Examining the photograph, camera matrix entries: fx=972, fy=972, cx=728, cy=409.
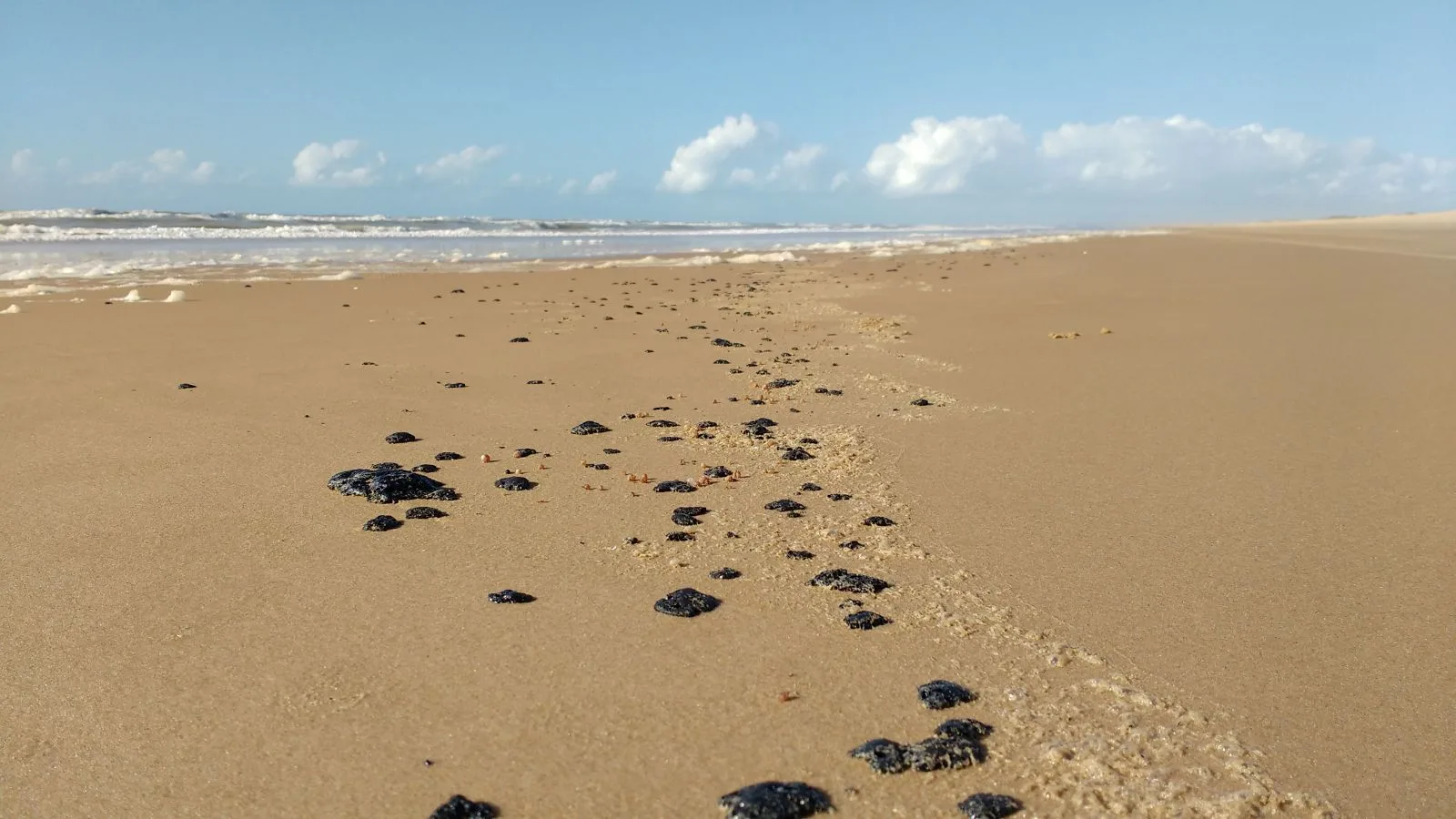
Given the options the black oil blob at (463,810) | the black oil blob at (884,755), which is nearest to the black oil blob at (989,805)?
the black oil blob at (884,755)

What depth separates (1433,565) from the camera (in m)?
3.97

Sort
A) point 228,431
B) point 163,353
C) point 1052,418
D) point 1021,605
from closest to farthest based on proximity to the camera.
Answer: point 1021,605 → point 228,431 → point 1052,418 → point 163,353

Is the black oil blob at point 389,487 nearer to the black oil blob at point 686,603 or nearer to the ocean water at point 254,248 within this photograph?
the black oil blob at point 686,603

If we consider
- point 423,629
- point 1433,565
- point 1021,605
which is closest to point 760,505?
point 1021,605

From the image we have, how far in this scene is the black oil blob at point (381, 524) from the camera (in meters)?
4.33

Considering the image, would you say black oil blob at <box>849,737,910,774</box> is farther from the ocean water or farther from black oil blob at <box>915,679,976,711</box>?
the ocean water

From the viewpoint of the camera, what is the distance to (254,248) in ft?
88.4

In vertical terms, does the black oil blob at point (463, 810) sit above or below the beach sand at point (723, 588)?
below

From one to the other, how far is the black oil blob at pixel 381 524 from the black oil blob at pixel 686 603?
147 cm

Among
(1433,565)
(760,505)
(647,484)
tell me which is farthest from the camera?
(647,484)

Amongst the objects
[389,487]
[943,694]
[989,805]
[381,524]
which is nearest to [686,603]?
[943,694]

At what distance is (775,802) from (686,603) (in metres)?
1.19

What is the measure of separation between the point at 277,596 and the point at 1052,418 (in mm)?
4736

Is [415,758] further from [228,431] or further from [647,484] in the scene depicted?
[228,431]
